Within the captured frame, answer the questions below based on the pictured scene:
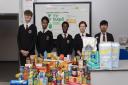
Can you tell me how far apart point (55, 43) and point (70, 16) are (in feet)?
2.23

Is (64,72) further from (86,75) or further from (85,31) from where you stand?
(85,31)

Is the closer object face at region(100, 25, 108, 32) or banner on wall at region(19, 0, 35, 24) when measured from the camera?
face at region(100, 25, 108, 32)

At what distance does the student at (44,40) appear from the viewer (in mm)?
5926

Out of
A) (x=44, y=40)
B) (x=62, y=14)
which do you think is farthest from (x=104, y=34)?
(x=44, y=40)

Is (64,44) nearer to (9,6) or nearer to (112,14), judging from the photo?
(112,14)

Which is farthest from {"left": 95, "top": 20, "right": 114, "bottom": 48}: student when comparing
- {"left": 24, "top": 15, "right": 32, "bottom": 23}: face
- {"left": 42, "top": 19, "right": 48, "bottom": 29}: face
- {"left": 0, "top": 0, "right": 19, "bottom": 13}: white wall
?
{"left": 0, "top": 0, "right": 19, "bottom": 13}: white wall

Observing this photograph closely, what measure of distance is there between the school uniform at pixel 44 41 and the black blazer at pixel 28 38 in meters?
0.13

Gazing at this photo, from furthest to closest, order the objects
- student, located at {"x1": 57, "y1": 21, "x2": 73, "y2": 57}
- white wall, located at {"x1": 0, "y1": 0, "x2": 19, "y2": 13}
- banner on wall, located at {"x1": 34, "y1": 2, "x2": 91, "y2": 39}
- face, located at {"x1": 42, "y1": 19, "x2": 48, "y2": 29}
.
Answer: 1. white wall, located at {"x1": 0, "y1": 0, "x2": 19, "y2": 13}
2. banner on wall, located at {"x1": 34, "y1": 2, "x2": 91, "y2": 39}
3. face, located at {"x1": 42, "y1": 19, "x2": 48, "y2": 29}
4. student, located at {"x1": 57, "y1": 21, "x2": 73, "y2": 57}

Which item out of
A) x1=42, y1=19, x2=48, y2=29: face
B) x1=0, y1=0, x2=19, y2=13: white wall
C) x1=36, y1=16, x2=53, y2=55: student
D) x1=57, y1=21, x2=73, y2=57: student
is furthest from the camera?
x1=0, y1=0, x2=19, y2=13: white wall

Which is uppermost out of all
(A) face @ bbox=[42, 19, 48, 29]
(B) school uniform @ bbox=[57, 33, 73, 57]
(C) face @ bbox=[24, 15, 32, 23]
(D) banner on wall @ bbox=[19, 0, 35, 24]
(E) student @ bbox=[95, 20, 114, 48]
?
(D) banner on wall @ bbox=[19, 0, 35, 24]

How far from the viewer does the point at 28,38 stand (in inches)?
232

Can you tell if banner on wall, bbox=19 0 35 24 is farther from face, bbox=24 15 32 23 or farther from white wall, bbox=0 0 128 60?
face, bbox=24 15 32 23

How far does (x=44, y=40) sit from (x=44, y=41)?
23 mm

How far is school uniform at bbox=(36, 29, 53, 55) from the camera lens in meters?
5.93
